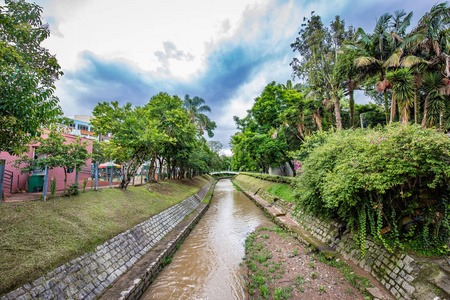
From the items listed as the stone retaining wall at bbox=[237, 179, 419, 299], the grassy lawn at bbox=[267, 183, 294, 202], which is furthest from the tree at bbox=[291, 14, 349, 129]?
the stone retaining wall at bbox=[237, 179, 419, 299]

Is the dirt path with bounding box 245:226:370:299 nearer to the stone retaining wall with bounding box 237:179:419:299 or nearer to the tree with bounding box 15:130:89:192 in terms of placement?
the stone retaining wall with bounding box 237:179:419:299

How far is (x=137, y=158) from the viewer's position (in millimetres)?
12266

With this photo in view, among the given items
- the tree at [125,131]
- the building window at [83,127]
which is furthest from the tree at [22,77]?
the building window at [83,127]

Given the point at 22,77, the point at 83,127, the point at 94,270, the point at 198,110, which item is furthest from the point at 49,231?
the point at 83,127

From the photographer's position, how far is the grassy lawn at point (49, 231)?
3.47 m

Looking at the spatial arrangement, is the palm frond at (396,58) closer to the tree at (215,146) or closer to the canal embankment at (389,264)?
the canal embankment at (389,264)

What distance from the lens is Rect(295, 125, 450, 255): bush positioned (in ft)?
13.1

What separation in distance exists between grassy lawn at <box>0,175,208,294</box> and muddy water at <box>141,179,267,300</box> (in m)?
2.33

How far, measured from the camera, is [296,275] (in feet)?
18.1

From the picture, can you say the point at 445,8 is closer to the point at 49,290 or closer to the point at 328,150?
the point at 328,150

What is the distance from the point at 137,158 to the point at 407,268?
13.3 meters

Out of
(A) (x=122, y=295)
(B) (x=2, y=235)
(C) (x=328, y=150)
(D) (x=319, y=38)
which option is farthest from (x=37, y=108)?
(D) (x=319, y=38)

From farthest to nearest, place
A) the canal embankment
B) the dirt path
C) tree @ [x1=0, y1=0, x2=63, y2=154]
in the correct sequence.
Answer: the dirt path
the canal embankment
tree @ [x1=0, y1=0, x2=63, y2=154]

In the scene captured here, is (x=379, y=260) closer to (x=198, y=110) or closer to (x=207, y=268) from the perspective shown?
(x=207, y=268)
